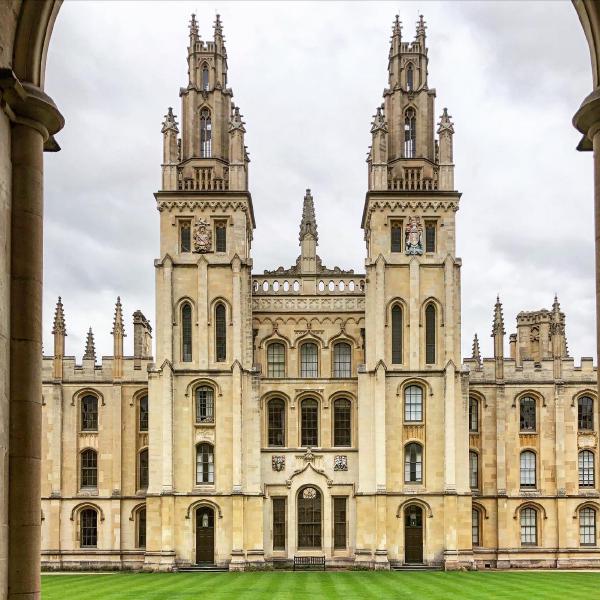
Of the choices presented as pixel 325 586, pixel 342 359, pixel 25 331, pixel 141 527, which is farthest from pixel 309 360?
pixel 25 331

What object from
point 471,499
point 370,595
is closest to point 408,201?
point 471,499

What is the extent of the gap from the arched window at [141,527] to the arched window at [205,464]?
16.9 feet

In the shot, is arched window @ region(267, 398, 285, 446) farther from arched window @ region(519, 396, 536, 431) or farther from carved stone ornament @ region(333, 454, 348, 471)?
arched window @ region(519, 396, 536, 431)

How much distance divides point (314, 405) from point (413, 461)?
243 inches

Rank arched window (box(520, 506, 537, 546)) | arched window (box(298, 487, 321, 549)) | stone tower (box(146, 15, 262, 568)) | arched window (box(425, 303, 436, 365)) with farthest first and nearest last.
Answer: arched window (box(520, 506, 537, 546)) < arched window (box(425, 303, 436, 365)) < arched window (box(298, 487, 321, 549)) < stone tower (box(146, 15, 262, 568))

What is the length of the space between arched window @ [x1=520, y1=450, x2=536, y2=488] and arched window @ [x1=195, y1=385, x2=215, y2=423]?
58.5ft

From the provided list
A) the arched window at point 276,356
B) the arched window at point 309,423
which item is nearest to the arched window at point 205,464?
the arched window at point 309,423

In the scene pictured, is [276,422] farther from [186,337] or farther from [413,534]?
[413,534]

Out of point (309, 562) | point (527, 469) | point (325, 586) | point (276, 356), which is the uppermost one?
point (276, 356)

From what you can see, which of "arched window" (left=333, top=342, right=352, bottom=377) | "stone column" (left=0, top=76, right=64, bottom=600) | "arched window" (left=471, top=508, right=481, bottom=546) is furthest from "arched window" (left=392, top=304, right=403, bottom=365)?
"stone column" (left=0, top=76, right=64, bottom=600)

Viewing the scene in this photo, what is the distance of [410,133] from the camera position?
55.6 m

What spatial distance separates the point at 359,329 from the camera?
54312 mm

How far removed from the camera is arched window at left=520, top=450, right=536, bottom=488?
55469 mm

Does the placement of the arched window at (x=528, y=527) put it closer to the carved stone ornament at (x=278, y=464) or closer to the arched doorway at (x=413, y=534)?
the arched doorway at (x=413, y=534)
